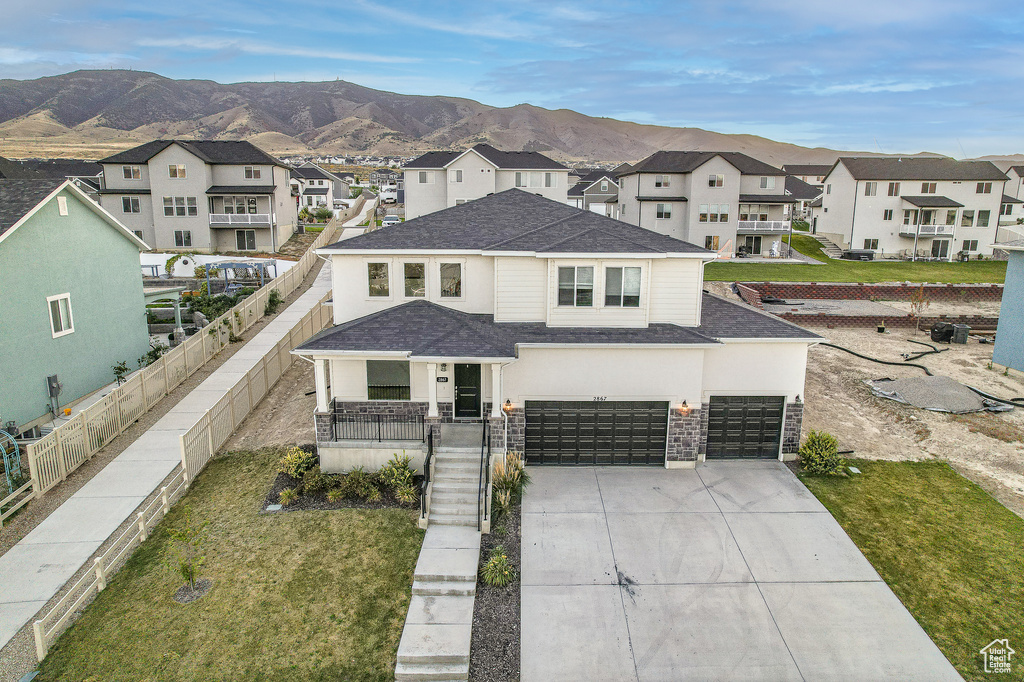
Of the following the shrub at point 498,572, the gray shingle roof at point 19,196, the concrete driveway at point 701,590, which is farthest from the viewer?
the gray shingle roof at point 19,196

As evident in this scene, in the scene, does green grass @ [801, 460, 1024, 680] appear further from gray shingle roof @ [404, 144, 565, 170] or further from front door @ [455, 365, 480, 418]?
gray shingle roof @ [404, 144, 565, 170]

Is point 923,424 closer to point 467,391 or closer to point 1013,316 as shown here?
point 1013,316

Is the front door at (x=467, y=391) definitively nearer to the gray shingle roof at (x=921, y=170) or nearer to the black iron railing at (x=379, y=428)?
the black iron railing at (x=379, y=428)

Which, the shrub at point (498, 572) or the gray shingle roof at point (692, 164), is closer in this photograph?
the shrub at point (498, 572)

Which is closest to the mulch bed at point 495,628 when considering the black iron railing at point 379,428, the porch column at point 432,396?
the porch column at point 432,396

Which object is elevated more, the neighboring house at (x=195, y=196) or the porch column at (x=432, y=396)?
the neighboring house at (x=195, y=196)

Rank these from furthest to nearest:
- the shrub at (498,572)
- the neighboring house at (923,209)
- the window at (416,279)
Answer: the neighboring house at (923,209) → the window at (416,279) → the shrub at (498,572)
